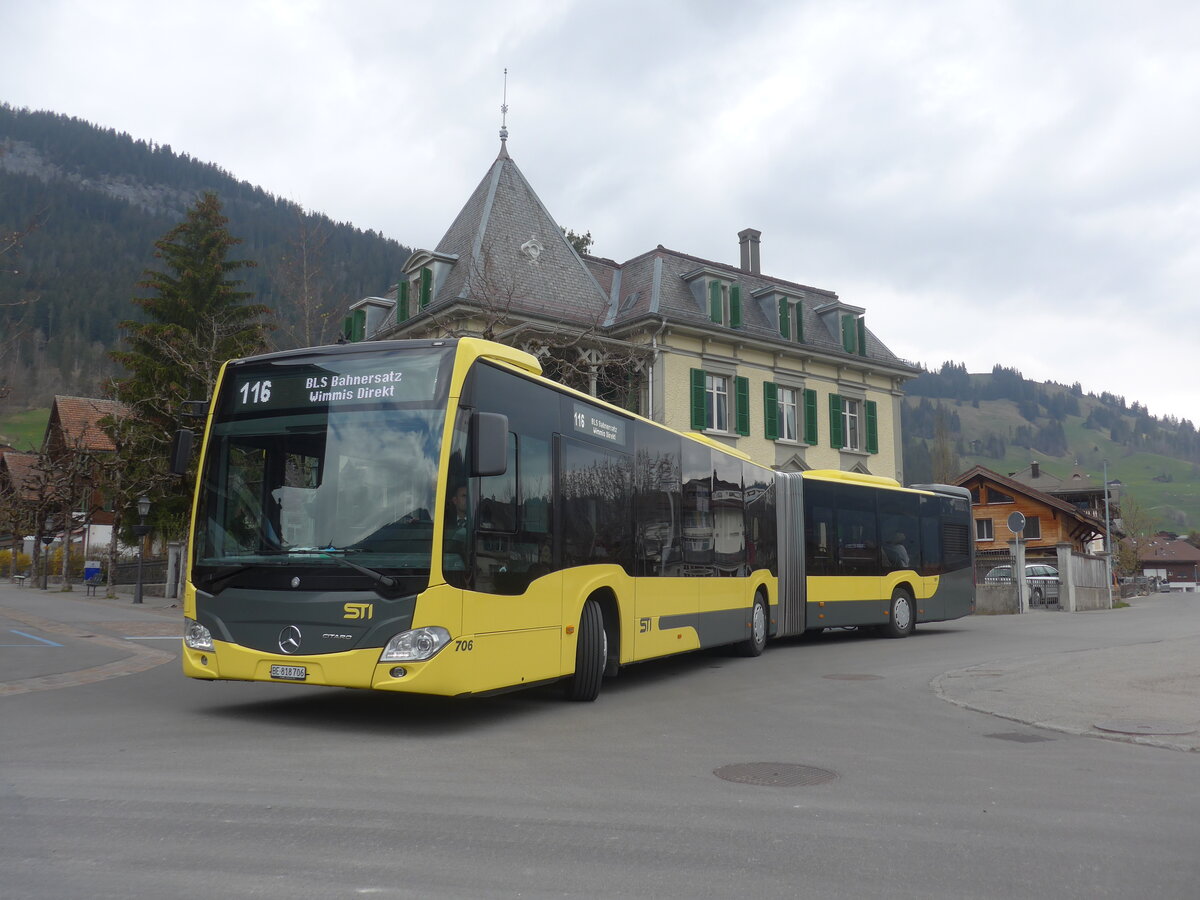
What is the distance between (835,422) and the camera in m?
41.5

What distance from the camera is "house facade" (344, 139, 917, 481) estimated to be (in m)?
33.6

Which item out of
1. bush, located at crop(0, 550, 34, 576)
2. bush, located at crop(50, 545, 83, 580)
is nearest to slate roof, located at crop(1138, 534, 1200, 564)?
bush, located at crop(50, 545, 83, 580)

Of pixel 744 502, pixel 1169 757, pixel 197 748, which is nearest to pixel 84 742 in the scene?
pixel 197 748

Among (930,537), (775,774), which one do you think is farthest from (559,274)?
(775,774)

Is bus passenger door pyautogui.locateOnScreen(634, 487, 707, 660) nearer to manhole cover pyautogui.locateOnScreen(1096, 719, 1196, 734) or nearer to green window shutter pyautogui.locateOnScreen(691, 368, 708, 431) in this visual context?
manhole cover pyautogui.locateOnScreen(1096, 719, 1196, 734)

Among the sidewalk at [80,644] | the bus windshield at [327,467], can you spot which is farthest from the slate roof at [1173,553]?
the bus windshield at [327,467]

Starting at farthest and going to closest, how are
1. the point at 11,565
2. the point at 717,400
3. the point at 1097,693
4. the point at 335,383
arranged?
the point at 11,565 < the point at 717,400 < the point at 1097,693 < the point at 335,383

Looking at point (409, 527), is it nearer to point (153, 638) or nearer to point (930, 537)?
point (153, 638)

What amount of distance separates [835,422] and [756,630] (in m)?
26.1

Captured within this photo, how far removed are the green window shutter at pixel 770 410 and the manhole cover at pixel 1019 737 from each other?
96.2 ft

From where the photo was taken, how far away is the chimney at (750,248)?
4525 cm

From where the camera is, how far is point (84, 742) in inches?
312

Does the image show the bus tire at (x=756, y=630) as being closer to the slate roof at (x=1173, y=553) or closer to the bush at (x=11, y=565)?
the bush at (x=11, y=565)

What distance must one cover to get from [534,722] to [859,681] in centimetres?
536
